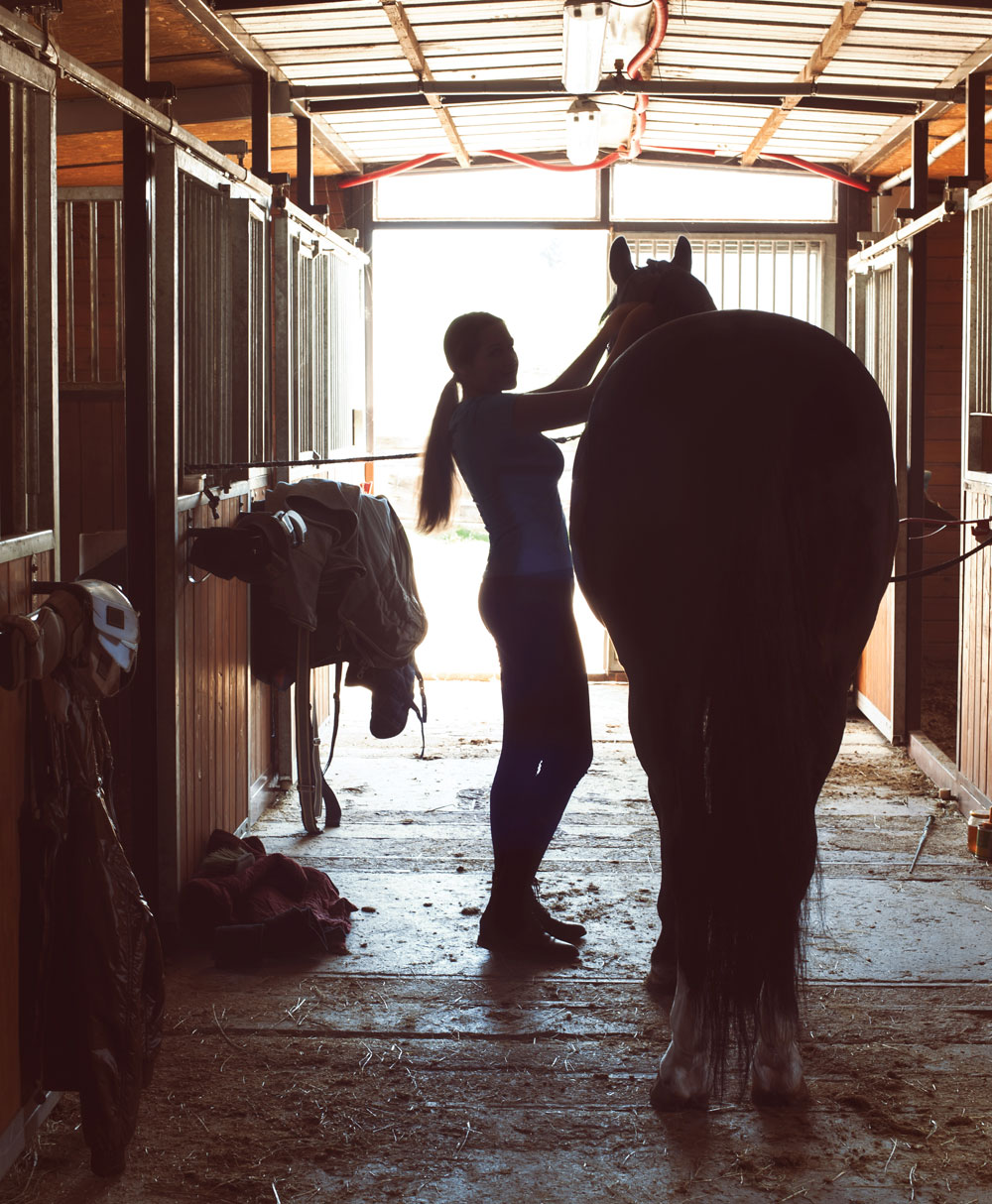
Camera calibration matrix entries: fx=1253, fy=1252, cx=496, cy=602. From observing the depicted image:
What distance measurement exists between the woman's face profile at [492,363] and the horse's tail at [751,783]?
3.23 ft

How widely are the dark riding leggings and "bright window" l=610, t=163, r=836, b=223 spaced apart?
3.93 m

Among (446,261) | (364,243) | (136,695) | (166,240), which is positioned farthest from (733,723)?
(446,261)

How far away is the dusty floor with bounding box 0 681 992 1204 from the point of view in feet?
5.88

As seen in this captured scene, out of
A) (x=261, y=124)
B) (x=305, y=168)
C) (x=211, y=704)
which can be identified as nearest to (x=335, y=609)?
(x=211, y=704)

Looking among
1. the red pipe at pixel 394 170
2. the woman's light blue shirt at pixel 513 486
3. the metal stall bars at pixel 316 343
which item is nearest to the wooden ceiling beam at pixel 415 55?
the red pipe at pixel 394 170

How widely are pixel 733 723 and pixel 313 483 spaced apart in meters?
1.84

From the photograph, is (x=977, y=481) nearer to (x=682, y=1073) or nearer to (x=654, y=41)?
(x=654, y=41)

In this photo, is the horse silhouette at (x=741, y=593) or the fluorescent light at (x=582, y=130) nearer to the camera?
the horse silhouette at (x=741, y=593)

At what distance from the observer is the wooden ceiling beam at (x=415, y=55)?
3.54m

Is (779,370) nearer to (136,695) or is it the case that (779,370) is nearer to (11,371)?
(11,371)

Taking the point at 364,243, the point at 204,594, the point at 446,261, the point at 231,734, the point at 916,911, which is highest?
the point at 446,261

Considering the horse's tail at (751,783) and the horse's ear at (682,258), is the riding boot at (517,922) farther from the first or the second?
the horse's ear at (682,258)

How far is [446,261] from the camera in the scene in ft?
62.3

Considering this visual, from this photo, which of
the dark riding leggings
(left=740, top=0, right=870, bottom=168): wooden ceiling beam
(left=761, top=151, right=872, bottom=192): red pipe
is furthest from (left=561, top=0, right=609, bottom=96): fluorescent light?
(left=761, top=151, right=872, bottom=192): red pipe
